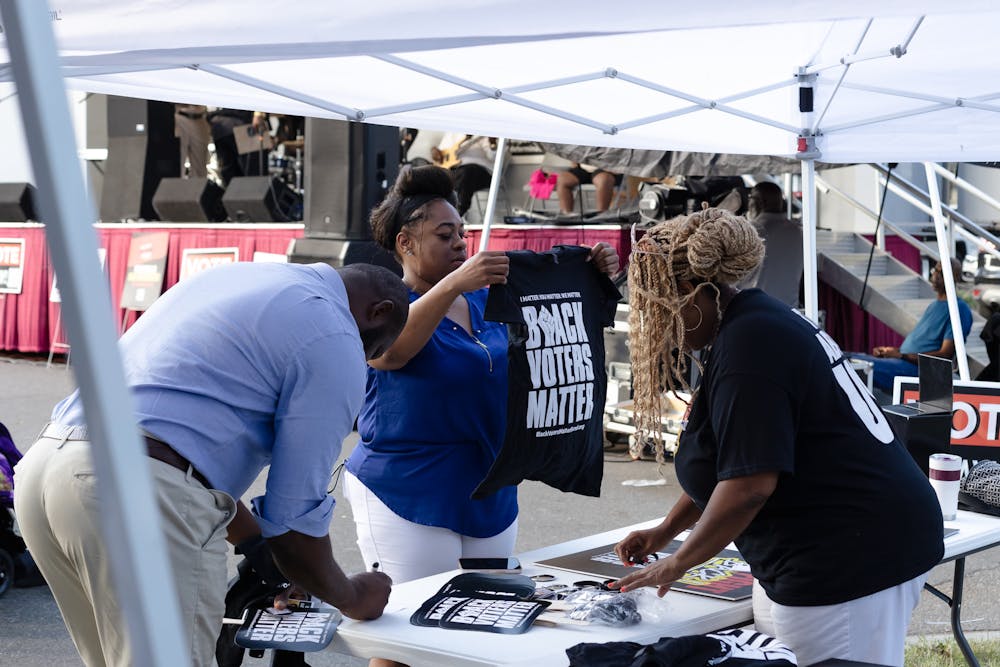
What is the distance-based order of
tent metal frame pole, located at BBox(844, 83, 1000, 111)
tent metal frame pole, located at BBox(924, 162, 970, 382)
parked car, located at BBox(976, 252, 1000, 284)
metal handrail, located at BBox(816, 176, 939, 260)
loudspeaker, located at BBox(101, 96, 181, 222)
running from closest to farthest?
tent metal frame pole, located at BBox(844, 83, 1000, 111), tent metal frame pole, located at BBox(924, 162, 970, 382), metal handrail, located at BBox(816, 176, 939, 260), parked car, located at BBox(976, 252, 1000, 284), loudspeaker, located at BBox(101, 96, 181, 222)

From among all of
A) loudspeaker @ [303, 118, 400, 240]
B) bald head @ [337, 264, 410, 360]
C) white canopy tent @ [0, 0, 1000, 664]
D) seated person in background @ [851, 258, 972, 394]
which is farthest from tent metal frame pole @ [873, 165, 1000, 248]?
bald head @ [337, 264, 410, 360]

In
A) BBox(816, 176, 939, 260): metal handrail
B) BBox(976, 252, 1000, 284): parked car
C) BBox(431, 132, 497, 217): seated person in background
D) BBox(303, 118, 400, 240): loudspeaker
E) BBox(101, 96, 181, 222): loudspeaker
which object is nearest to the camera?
BBox(303, 118, 400, 240): loudspeaker

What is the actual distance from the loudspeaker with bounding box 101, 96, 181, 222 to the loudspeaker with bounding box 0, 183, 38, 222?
0.99 m

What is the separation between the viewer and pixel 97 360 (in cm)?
80

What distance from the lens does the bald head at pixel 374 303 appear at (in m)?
2.38

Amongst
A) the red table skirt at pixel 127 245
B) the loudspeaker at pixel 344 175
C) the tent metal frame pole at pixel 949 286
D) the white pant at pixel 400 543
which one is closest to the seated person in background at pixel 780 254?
the red table skirt at pixel 127 245

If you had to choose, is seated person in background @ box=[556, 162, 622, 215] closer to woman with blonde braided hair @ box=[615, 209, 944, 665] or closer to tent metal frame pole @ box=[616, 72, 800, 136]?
tent metal frame pole @ box=[616, 72, 800, 136]

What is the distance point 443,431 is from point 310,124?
269 inches

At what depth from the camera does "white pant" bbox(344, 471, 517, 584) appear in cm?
304

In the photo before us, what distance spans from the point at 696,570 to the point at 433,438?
2.69ft

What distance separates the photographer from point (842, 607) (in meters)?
2.40

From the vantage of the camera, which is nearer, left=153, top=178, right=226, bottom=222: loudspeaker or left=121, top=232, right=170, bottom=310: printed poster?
left=121, top=232, right=170, bottom=310: printed poster

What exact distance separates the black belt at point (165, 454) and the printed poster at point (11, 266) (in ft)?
42.0

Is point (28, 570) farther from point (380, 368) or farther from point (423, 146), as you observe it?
point (423, 146)
